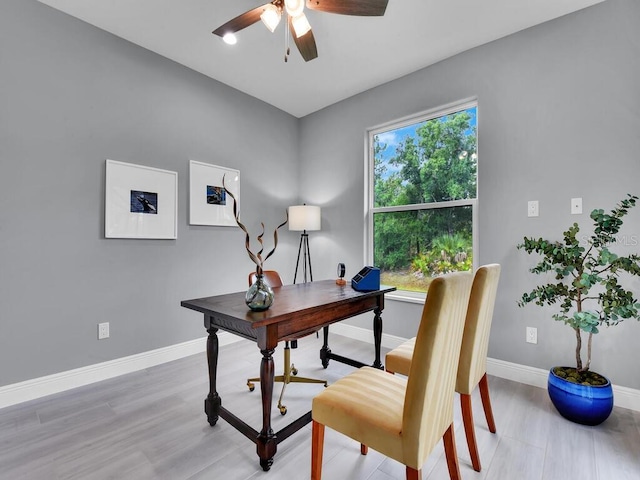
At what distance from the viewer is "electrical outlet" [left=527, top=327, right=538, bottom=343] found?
2.34m

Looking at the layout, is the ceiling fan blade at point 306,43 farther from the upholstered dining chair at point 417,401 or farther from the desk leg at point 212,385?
the desk leg at point 212,385

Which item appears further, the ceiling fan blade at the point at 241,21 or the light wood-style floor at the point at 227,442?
the ceiling fan blade at the point at 241,21

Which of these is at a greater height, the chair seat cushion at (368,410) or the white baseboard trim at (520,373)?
the chair seat cushion at (368,410)

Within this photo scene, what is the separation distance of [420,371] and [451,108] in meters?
2.69

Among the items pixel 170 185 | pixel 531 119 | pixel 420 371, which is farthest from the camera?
pixel 170 185

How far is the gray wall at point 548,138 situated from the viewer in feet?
6.70

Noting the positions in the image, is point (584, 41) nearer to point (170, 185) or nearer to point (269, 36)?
point (269, 36)

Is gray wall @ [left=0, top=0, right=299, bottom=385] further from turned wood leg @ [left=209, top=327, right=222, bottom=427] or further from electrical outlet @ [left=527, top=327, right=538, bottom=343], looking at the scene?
electrical outlet @ [left=527, top=327, right=538, bottom=343]

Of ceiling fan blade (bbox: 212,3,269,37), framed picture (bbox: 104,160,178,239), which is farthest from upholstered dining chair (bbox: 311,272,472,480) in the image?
framed picture (bbox: 104,160,178,239)

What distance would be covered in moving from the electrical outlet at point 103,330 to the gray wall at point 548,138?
8.84ft

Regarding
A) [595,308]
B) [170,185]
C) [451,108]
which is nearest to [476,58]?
[451,108]

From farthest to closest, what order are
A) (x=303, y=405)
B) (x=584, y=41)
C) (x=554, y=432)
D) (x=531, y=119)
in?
(x=531, y=119) < (x=584, y=41) < (x=303, y=405) < (x=554, y=432)

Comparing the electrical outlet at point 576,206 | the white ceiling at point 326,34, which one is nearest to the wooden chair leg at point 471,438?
the electrical outlet at point 576,206

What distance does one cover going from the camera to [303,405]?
Answer: 2039 mm
